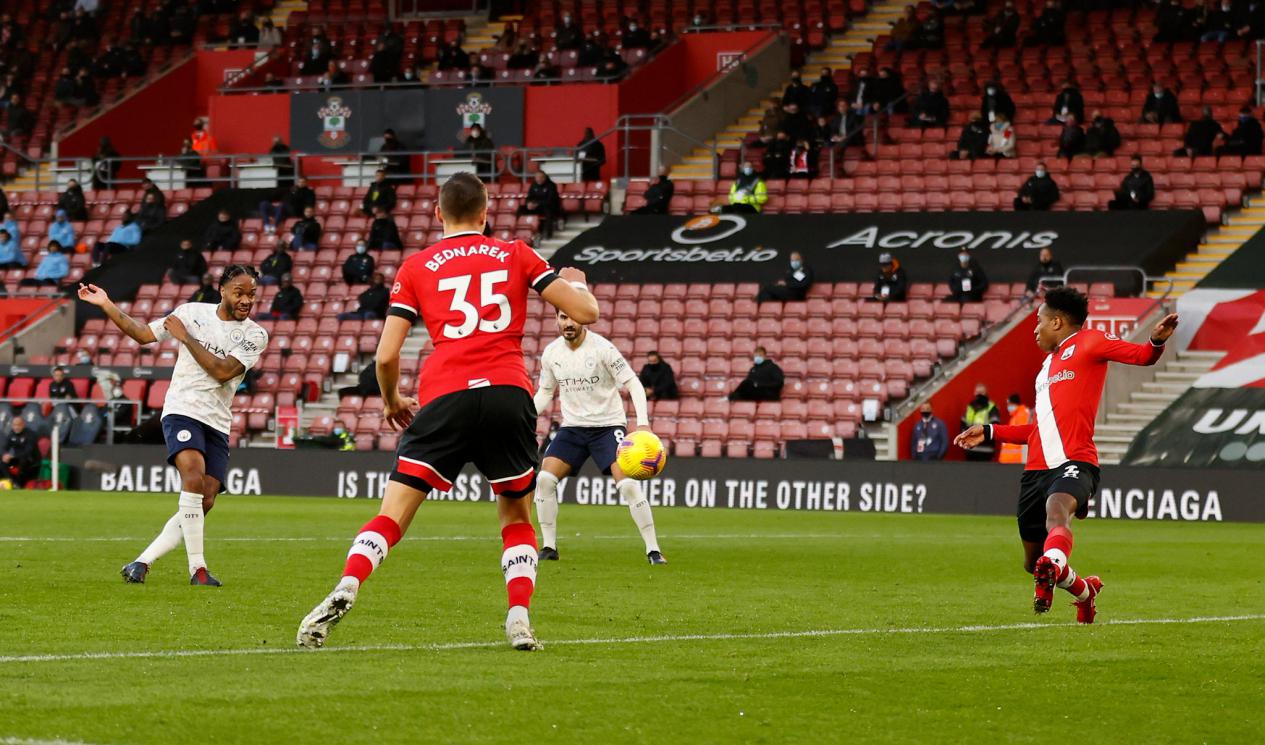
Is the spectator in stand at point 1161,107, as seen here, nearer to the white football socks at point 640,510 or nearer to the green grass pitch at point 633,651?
the green grass pitch at point 633,651

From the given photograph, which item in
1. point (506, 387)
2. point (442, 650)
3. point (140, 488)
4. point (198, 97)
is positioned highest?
point (198, 97)

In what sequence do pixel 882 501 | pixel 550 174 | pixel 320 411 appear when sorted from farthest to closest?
pixel 550 174 → pixel 320 411 → pixel 882 501

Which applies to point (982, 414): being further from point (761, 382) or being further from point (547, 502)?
point (547, 502)

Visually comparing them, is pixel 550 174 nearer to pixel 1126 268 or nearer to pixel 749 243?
pixel 749 243

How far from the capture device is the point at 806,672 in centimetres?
860

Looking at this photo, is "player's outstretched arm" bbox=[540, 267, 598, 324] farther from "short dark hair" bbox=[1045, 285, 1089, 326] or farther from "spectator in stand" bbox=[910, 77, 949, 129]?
"spectator in stand" bbox=[910, 77, 949, 129]

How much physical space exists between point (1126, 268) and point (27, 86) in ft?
96.8

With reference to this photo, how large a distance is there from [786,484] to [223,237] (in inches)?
629

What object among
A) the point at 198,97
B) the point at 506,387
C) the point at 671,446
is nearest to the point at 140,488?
the point at 671,446

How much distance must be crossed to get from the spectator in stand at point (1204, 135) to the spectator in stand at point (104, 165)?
75.8 feet

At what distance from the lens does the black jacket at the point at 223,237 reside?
3912 cm

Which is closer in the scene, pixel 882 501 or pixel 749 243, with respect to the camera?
pixel 882 501

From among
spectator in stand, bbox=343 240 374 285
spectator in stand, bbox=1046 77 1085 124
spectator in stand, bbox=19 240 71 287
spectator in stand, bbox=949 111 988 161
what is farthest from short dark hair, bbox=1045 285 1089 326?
spectator in stand, bbox=19 240 71 287

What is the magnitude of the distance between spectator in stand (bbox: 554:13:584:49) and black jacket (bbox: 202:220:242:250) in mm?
8787
